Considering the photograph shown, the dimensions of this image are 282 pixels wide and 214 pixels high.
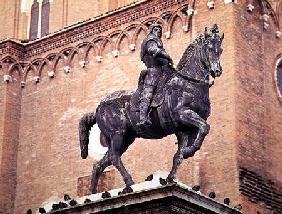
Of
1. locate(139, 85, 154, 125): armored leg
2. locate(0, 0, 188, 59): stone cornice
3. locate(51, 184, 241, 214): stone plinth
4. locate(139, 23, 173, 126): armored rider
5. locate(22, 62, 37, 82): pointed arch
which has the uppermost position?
locate(0, 0, 188, 59): stone cornice

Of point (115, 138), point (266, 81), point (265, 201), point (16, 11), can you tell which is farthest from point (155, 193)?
point (16, 11)

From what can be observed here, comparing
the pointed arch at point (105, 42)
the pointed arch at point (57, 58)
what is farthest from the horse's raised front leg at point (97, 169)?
the pointed arch at point (57, 58)

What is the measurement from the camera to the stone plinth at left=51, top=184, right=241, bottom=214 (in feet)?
25.7

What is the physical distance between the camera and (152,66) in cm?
879

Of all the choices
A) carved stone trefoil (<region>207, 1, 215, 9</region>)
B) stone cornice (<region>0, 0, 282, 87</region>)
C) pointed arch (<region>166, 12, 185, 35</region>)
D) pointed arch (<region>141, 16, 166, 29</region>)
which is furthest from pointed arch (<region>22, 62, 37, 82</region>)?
carved stone trefoil (<region>207, 1, 215, 9</region>)

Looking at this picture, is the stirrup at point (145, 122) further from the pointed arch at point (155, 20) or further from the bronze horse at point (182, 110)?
the pointed arch at point (155, 20)

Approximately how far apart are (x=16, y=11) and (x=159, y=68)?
10548 mm

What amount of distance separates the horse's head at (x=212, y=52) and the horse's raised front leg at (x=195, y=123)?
0.54 meters

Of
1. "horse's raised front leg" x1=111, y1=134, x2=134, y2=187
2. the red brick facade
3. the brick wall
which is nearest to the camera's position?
"horse's raised front leg" x1=111, y1=134, x2=134, y2=187

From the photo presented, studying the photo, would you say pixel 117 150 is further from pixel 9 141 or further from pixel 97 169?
pixel 9 141

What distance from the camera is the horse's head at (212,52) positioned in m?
8.54

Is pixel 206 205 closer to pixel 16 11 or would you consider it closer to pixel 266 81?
pixel 266 81

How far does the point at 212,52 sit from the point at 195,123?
2.84ft

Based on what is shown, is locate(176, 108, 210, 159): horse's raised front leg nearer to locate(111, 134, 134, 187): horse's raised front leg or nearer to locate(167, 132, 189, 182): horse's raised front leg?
locate(167, 132, 189, 182): horse's raised front leg
